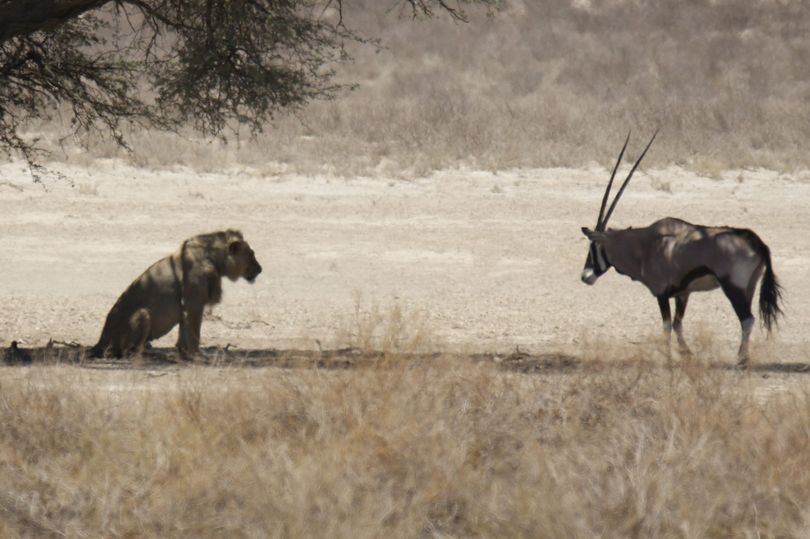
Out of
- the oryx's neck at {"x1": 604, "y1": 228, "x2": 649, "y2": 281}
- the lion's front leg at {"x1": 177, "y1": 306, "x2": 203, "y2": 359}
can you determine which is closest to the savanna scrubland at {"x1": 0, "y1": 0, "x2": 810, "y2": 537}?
the lion's front leg at {"x1": 177, "y1": 306, "x2": 203, "y2": 359}

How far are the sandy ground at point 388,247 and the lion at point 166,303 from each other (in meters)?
1.52

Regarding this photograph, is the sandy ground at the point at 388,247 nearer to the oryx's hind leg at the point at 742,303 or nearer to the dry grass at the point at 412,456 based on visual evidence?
the oryx's hind leg at the point at 742,303

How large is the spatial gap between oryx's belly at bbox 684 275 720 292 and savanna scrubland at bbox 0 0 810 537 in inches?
18.5

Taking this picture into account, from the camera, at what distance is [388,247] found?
20906 millimetres

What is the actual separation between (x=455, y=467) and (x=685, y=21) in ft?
104

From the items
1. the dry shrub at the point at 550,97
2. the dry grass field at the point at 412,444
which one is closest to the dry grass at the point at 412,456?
the dry grass field at the point at 412,444

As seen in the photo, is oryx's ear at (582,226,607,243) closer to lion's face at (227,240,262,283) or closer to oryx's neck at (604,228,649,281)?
oryx's neck at (604,228,649,281)

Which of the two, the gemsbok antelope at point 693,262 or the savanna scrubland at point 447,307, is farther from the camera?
the gemsbok antelope at point 693,262

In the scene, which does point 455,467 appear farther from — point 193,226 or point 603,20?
point 603,20

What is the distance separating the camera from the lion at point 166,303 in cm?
1231

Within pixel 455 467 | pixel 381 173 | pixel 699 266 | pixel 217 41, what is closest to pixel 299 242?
pixel 381 173

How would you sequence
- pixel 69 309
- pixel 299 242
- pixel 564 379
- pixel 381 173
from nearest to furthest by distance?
pixel 564 379
pixel 69 309
pixel 299 242
pixel 381 173

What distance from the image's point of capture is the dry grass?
25.2ft

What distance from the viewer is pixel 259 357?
12977 millimetres
